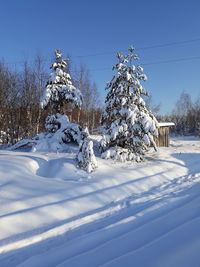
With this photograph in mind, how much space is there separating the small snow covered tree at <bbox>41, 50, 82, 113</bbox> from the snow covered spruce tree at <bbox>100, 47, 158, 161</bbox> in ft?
7.77

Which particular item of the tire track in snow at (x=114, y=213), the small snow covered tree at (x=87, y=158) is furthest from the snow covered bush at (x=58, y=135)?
the tire track in snow at (x=114, y=213)

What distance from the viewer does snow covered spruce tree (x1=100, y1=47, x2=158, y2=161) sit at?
8703 millimetres

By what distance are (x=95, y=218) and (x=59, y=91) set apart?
8797 mm

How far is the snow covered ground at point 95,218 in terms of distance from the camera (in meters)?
2.65

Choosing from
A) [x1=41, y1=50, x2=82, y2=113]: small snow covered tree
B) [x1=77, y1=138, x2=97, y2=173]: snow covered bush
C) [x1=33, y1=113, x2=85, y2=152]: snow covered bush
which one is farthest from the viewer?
[x1=41, y1=50, x2=82, y2=113]: small snow covered tree

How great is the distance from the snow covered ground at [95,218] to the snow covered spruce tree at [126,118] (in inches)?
88.1

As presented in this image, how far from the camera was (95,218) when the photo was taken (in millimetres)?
3875

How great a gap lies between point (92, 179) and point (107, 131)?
3.47 m

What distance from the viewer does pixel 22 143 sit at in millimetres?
10914

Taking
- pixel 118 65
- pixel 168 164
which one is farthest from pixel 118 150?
pixel 118 65

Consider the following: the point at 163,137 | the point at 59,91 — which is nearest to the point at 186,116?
the point at 163,137

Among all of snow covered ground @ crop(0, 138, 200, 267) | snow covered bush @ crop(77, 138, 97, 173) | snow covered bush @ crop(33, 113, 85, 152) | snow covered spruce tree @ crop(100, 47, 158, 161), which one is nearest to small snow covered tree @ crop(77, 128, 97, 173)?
snow covered bush @ crop(77, 138, 97, 173)

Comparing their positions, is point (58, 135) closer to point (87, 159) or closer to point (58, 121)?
point (58, 121)

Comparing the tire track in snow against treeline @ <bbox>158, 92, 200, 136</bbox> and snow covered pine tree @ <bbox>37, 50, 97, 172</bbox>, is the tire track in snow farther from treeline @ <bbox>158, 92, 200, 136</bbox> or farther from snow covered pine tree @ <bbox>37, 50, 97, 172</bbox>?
treeline @ <bbox>158, 92, 200, 136</bbox>
